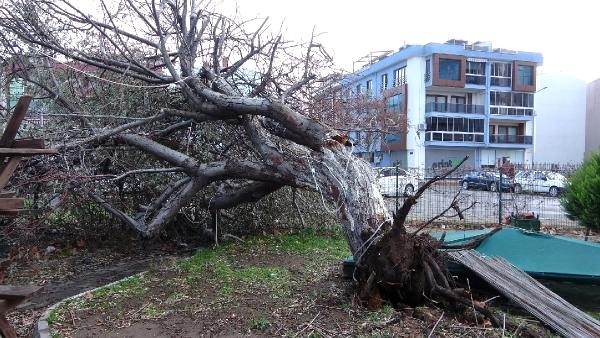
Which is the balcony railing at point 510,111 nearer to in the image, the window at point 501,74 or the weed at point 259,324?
the window at point 501,74

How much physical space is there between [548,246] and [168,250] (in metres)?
6.16

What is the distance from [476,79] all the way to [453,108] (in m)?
3.05

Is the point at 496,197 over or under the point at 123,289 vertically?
over

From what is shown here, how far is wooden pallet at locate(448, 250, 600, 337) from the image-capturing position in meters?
4.59

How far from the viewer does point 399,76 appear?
45406mm

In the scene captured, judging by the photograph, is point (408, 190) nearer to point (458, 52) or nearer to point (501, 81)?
point (458, 52)

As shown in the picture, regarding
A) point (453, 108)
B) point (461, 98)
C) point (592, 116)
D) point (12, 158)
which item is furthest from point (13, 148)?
point (592, 116)

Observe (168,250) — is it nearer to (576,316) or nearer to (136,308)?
(136,308)

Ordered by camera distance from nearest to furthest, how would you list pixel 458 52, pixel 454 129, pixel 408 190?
1. pixel 408 190
2. pixel 458 52
3. pixel 454 129

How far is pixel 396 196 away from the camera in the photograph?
11.7m

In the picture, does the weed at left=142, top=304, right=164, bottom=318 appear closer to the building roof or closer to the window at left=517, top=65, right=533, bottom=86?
the building roof

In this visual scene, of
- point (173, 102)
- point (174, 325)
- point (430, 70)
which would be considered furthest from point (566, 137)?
point (174, 325)

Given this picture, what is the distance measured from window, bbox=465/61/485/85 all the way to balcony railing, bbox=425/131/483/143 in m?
4.43

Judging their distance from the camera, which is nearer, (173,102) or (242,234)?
(173,102)
